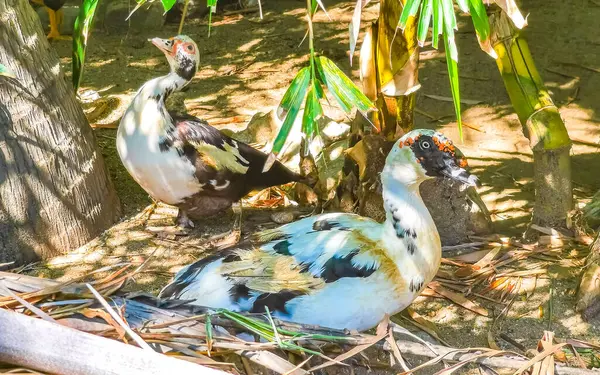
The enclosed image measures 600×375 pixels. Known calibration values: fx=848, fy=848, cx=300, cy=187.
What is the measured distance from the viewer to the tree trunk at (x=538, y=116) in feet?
13.7

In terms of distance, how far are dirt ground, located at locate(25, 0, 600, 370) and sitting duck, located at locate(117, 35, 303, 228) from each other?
9.0 inches

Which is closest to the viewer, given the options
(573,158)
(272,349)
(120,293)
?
(272,349)

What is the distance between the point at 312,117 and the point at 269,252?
57 centimetres

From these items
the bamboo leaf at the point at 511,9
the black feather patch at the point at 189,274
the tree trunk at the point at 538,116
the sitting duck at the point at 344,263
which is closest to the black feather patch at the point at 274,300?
the sitting duck at the point at 344,263

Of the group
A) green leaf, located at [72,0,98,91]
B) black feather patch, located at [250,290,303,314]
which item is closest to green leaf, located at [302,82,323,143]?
black feather patch, located at [250,290,303,314]

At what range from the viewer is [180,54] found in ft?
15.0

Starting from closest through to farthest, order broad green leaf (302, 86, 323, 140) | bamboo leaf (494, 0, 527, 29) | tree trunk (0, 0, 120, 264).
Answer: bamboo leaf (494, 0, 527, 29) < broad green leaf (302, 86, 323, 140) < tree trunk (0, 0, 120, 264)

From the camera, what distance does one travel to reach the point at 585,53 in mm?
6777

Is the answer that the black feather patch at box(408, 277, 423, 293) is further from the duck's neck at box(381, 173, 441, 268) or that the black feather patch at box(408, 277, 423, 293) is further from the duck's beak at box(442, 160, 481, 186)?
the duck's beak at box(442, 160, 481, 186)

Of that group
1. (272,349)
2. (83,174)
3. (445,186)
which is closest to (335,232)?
(272,349)

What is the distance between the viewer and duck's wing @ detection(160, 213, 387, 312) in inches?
126

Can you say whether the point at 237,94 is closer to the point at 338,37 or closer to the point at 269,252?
the point at 338,37

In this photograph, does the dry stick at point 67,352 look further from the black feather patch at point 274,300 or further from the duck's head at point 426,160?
the duck's head at point 426,160

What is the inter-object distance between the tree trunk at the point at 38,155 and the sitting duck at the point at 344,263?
118 centimetres
